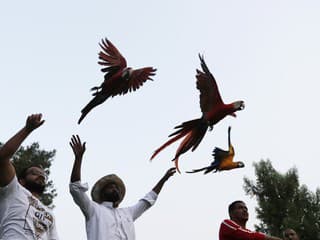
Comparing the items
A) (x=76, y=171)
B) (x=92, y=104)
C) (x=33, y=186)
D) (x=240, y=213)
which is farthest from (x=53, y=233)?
(x=240, y=213)

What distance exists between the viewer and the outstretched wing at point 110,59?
Answer: 13.5 ft

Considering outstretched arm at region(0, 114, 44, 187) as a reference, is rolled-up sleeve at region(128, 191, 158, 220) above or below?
below

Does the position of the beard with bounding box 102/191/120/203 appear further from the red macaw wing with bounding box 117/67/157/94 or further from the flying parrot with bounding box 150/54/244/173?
the red macaw wing with bounding box 117/67/157/94

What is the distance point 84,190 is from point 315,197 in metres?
10.3

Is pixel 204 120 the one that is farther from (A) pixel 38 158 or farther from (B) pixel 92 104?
(A) pixel 38 158

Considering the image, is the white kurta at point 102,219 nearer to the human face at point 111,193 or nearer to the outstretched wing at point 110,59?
the human face at point 111,193

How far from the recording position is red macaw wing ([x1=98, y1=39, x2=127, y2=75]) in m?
4.12

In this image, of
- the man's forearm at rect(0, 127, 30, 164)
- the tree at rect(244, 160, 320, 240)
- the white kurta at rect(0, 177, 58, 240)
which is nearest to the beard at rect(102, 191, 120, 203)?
the white kurta at rect(0, 177, 58, 240)

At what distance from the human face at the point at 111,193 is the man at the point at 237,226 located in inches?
40.6

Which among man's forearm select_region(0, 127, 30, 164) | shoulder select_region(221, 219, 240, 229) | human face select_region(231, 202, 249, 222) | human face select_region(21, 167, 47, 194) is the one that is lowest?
shoulder select_region(221, 219, 240, 229)

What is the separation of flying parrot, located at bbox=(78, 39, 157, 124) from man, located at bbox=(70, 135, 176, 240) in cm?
56

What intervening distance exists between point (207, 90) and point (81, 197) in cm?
147

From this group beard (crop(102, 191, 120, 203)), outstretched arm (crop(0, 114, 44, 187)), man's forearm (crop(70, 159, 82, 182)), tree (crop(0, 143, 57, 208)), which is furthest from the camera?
tree (crop(0, 143, 57, 208))

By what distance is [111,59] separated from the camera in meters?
4.19
